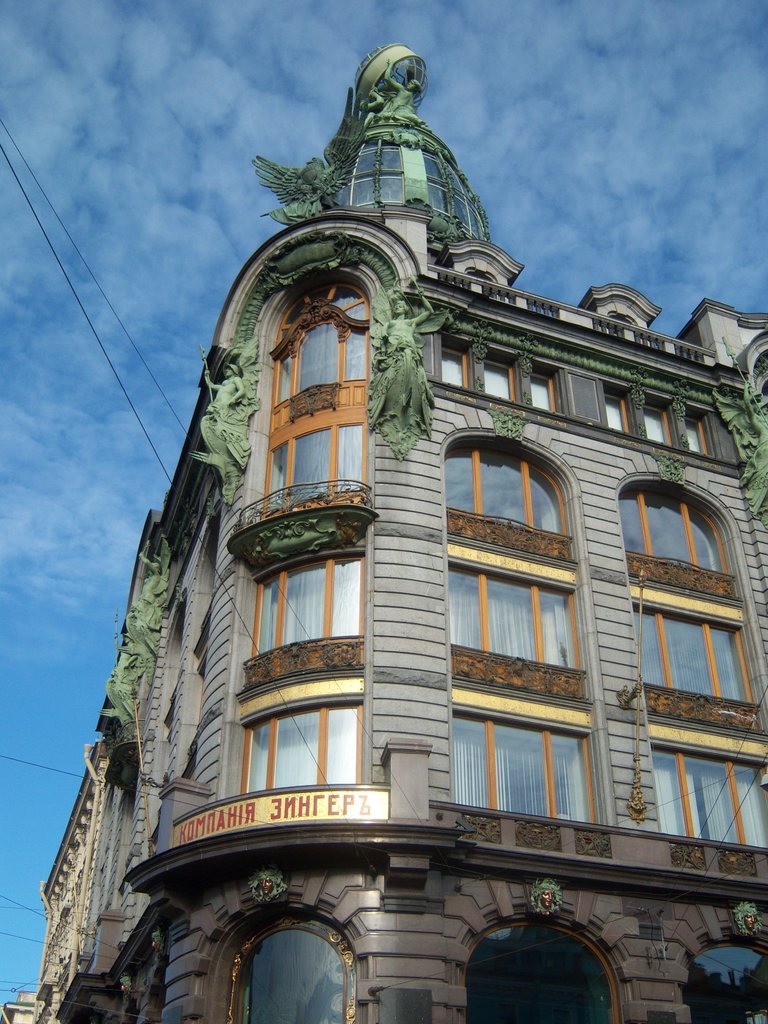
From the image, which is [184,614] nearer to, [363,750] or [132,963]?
[132,963]

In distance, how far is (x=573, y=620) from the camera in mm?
30266

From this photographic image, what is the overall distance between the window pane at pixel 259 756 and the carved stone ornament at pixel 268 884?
317 centimetres

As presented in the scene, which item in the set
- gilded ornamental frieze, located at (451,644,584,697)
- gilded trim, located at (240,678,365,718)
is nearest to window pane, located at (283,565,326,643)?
gilded trim, located at (240,678,365,718)

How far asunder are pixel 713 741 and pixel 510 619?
6.39 metres

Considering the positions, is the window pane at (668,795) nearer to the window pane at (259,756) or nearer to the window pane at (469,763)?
the window pane at (469,763)

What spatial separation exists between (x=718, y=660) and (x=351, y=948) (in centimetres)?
1438

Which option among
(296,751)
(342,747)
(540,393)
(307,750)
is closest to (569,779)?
(342,747)

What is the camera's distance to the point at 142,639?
45969 millimetres

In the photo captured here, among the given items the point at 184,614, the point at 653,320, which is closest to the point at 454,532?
the point at 184,614

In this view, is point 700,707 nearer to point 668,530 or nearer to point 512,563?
point 668,530

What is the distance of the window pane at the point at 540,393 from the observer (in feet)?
113

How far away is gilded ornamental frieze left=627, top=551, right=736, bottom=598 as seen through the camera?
32.0 meters

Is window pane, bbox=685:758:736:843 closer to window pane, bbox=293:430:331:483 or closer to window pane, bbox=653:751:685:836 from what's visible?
window pane, bbox=653:751:685:836

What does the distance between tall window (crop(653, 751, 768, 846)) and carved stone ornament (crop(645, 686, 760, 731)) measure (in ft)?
3.74
